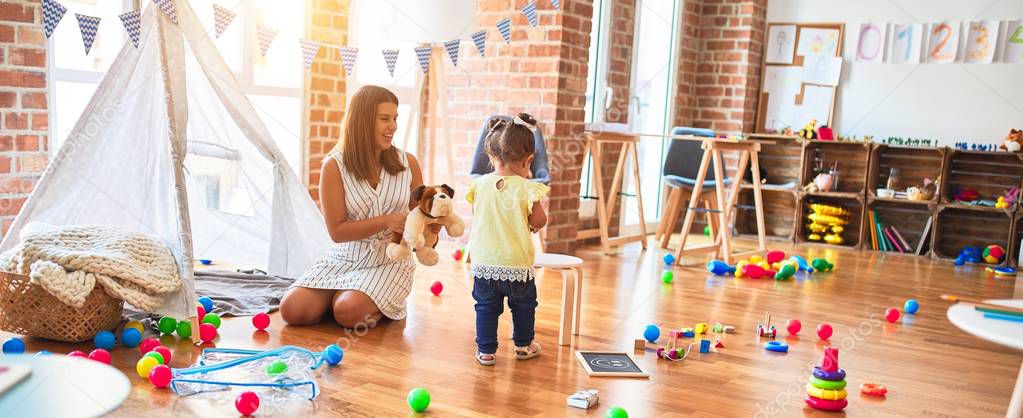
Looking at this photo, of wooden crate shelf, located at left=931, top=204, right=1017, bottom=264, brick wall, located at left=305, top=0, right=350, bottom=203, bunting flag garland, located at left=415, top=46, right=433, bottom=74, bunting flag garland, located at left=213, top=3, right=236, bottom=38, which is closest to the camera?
bunting flag garland, located at left=213, top=3, right=236, bottom=38

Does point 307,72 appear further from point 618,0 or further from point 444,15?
point 618,0

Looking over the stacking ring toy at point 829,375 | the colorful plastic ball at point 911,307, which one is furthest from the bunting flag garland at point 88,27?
the colorful plastic ball at point 911,307

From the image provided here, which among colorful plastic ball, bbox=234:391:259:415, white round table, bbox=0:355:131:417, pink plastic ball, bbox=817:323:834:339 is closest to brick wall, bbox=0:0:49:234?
colorful plastic ball, bbox=234:391:259:415

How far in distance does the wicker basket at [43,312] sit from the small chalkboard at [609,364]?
1.51m

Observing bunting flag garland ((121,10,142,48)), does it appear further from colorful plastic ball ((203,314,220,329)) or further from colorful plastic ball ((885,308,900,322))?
colorful plastic ball ((885,308,900,322))

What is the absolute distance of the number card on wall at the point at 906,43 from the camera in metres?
6.34

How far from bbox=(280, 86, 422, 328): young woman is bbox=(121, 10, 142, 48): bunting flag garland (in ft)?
2.52

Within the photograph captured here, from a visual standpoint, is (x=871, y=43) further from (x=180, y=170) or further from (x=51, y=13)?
(x=51, y=13)

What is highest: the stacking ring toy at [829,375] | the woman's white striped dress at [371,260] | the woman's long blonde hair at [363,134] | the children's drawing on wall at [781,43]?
the children's drawing on wall at [781,43]

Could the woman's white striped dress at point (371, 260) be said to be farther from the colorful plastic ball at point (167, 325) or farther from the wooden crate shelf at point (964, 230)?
→ the wooden crate shelf at point (964, 230)

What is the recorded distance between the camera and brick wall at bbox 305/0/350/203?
4.72 meters

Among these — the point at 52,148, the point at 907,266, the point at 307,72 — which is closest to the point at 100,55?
the point at 52,148

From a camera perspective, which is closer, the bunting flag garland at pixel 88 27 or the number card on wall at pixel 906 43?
the bunting flag garland at pixel 88 27

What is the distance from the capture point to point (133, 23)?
3.08 m
